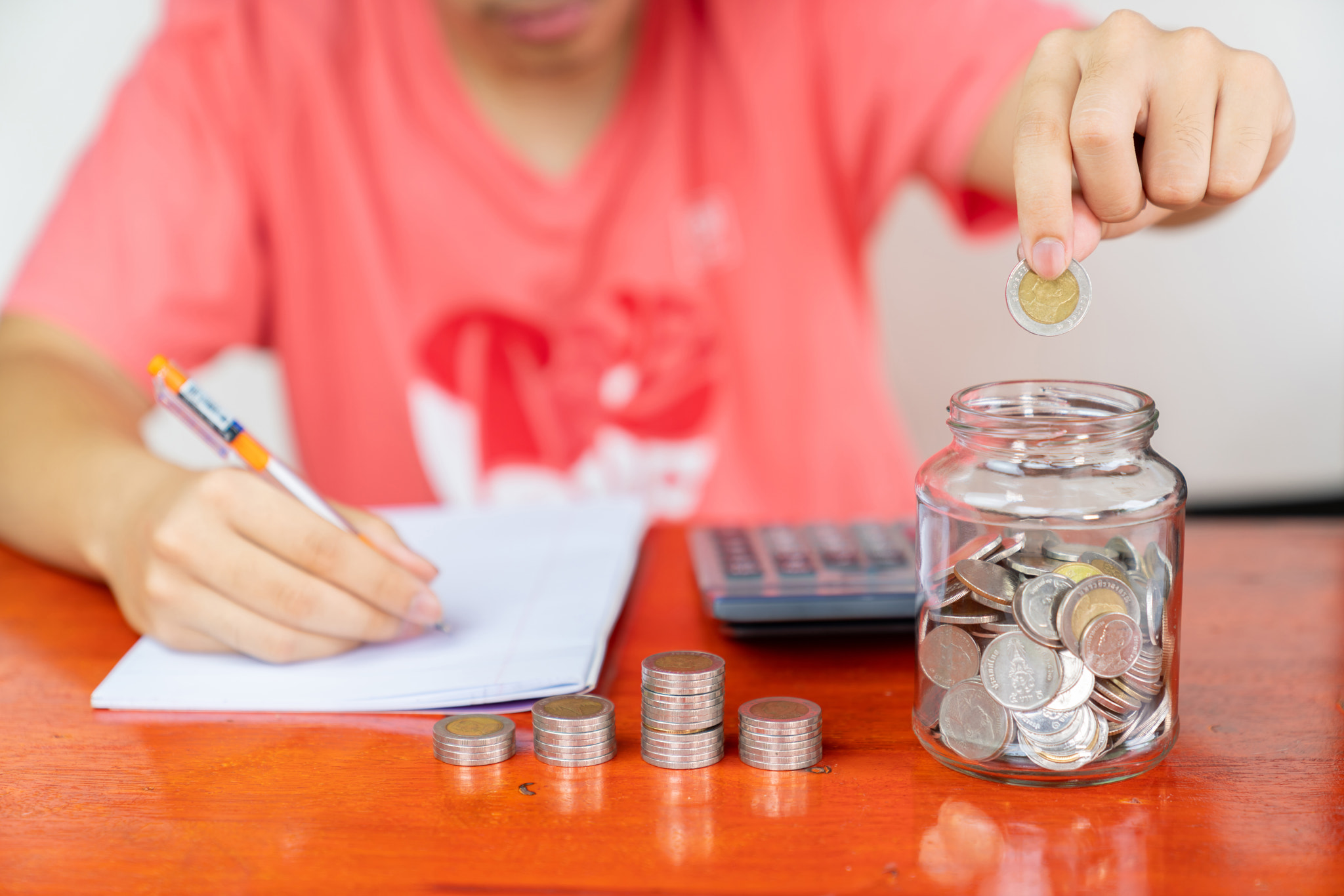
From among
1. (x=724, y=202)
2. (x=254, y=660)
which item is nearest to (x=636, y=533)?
(x=254, y=660)

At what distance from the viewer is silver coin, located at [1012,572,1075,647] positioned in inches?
18.8

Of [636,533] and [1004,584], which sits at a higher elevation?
[1004,584]

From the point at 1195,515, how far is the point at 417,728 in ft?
5.80

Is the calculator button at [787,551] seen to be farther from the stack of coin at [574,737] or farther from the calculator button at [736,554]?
the stack of coin at [574,737]

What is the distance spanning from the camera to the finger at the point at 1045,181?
A: 53 cm

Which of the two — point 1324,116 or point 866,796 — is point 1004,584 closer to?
point 866,796

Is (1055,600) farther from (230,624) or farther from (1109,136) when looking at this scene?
(230,624)

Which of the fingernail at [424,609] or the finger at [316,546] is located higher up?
the finger at [316,546]

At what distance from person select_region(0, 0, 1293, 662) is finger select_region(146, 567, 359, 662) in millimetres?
672

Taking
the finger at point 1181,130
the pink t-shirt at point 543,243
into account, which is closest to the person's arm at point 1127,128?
the finger at point 1181,130

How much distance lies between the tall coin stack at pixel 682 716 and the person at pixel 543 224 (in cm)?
88

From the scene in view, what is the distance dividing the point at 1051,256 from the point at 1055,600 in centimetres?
17

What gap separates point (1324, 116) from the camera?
1893mm

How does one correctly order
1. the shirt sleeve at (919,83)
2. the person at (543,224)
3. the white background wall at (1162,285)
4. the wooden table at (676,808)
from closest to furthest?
the wooden table at (676,808) < the shirt sleeve at (919,83) < the person at (543,224) < the white background wall at (1162,285)
